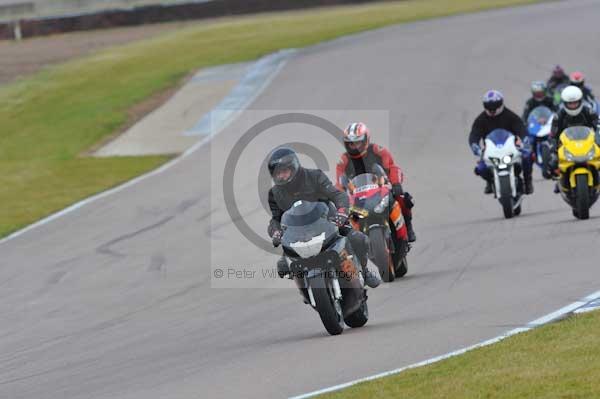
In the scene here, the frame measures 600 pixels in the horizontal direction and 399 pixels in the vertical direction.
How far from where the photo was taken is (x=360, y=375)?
855 cm

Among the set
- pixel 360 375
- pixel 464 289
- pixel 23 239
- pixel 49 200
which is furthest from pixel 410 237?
pixel 49 200

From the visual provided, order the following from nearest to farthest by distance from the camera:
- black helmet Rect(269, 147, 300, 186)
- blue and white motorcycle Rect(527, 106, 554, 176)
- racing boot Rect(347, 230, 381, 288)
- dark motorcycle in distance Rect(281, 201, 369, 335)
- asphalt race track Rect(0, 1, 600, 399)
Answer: asphalt race track Rect(0, 1, 600, 399), dark motorcycle in distance Rect(281, 201, 369, 335), black helmet Rect(269, 147, 300, 186), racing boot Rect(347, 230, 381, 288), blue and white motorcycle Rect(527, 106, 554, 176)

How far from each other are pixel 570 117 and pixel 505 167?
1268mm

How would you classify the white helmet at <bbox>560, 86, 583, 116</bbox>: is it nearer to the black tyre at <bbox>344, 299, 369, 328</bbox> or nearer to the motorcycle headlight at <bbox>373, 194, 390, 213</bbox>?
the motorcycle headlight at <bbox>373, 194, 390, 213</bbox>

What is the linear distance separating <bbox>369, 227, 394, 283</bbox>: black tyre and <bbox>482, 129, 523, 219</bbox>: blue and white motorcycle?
164 inches

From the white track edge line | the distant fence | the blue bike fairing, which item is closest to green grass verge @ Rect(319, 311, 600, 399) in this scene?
the white track edge line

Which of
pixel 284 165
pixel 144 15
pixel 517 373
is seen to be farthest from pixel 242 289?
pixel 144 15

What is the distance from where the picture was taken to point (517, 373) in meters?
7.62

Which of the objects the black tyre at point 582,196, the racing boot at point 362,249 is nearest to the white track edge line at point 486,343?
the racing boot at point 362,249

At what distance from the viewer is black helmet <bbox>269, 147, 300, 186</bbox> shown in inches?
411

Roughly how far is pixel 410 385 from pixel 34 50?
3998 centimetres

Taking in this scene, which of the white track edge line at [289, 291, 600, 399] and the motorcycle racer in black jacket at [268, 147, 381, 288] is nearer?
the white track edge line at [289, 291, 600, 399]

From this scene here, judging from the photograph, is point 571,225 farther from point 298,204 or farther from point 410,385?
point 410,385

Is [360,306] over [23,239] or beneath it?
over
